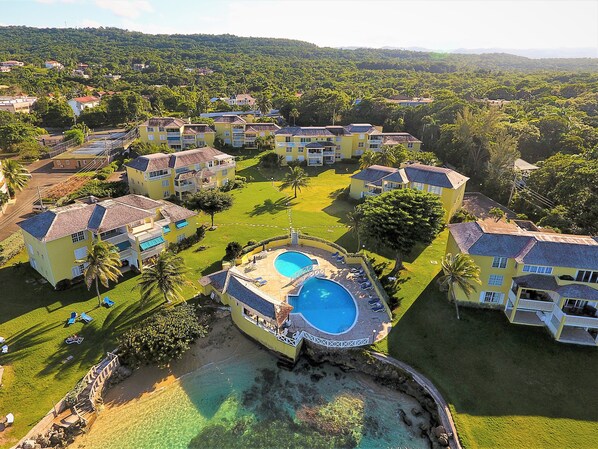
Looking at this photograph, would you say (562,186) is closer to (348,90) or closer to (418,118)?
Result: (418,118)

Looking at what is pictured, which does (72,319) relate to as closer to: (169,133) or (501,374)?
(501,374)

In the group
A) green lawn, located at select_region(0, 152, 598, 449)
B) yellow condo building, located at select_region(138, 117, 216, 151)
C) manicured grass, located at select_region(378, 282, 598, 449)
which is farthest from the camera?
yellow condo building, located at select_region(138, 117, 216, 151)

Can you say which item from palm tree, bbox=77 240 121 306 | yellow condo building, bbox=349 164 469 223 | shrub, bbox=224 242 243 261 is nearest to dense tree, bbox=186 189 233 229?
shrub, bbox=224 242 243 261

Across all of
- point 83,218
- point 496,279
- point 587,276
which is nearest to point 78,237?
point 83,218

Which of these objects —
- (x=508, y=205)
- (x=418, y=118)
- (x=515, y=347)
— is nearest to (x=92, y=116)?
(x=418, y=118)

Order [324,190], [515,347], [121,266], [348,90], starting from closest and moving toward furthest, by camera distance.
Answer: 1. [515,347]
2. [121,266]
3. [324,190]
4. [348,90]

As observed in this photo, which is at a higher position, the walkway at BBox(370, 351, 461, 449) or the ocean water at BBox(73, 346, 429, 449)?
the walkway at BBox(370, 351, 461, 449)

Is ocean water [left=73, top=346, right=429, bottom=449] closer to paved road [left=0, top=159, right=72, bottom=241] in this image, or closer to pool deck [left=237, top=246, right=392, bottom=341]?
pool deck [left=237, top=246, right=392, bottom=341]
